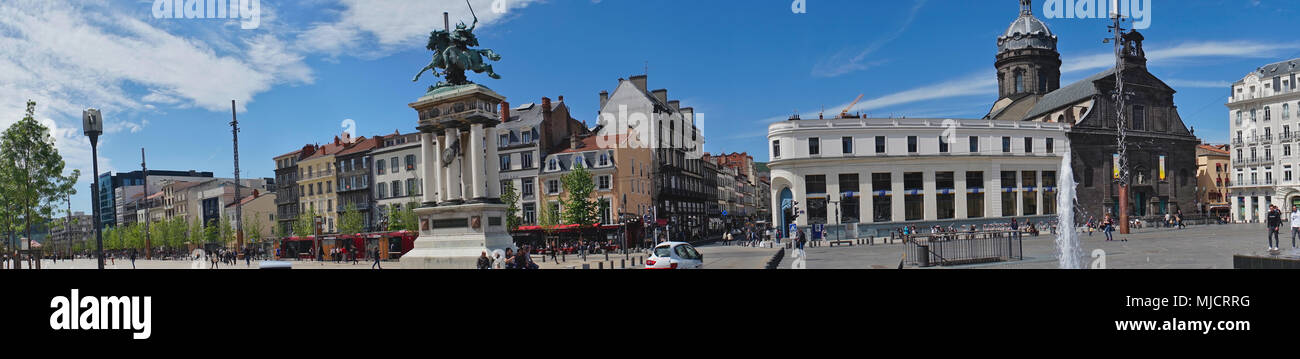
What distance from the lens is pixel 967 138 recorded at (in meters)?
70.1

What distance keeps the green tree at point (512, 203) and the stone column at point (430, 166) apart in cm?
2441

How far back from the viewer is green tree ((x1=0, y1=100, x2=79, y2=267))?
30.1 meters

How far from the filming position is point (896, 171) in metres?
68.3

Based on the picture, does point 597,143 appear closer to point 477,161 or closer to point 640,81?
point 640,81

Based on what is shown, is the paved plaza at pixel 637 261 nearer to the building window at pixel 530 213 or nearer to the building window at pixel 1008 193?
the building window at pixel 530 213

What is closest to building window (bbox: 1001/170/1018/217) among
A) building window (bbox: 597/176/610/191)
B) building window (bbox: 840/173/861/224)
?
building window (bbox: 840/173/861/224)

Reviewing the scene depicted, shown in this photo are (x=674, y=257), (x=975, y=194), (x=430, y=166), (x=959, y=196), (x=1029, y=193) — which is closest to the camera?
(x=674, y=257)

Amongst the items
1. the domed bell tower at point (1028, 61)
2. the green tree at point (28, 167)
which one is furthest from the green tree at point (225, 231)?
the domed bell tower at point (1028, 61)

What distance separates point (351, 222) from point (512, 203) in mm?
22577

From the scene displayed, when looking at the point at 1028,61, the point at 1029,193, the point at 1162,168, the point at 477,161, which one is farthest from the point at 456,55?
the point at 1028,61

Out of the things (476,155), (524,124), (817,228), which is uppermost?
(524,124)
